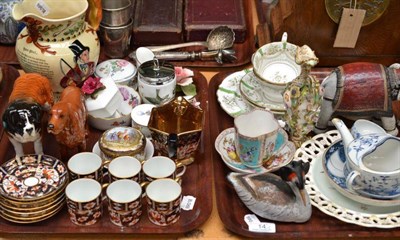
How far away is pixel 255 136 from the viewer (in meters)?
0.99

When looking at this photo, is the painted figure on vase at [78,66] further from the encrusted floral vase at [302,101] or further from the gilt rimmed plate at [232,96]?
the encrusted floral vase at [302,101]

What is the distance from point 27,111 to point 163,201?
0.29m

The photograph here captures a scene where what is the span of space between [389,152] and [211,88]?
1.47 ft

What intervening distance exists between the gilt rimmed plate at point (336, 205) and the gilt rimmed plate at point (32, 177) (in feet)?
1.47

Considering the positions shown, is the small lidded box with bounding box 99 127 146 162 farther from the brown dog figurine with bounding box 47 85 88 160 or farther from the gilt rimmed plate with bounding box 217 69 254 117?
the gilt rimmed plate with bounding box 217 69 254 117

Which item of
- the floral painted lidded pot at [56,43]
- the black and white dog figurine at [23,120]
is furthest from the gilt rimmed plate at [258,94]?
the black and white dog figurine at [23,120]

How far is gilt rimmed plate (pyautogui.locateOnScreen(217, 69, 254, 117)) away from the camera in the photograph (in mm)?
1166

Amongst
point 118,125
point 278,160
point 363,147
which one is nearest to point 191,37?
point 118,125

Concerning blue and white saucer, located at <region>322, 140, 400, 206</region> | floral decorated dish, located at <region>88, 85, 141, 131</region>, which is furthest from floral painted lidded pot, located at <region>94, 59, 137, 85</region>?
blue and white saucer, located at <region>322, 140, 400, 206</region>

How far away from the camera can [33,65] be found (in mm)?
1085

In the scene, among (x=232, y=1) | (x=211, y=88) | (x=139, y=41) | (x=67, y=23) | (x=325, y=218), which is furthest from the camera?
(x=232, y=1)

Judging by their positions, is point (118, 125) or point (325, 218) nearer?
point (325, 218)

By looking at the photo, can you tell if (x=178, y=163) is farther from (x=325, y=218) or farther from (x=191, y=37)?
(x=191, y=37)

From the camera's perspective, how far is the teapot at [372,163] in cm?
90
